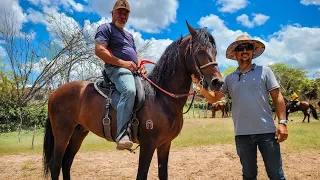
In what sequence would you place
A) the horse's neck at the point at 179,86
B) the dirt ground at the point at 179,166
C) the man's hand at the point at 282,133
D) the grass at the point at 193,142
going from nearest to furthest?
1. the man's hand at the point at 282,133
2. the horse's neck at the point at 179,86
3. the dirt ground at the point at 179,166
4. the grass at the point at 193,142

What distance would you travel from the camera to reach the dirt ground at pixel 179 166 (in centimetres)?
562

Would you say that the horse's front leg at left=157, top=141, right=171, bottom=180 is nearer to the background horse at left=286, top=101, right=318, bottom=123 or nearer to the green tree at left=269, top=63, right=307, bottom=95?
the background horse at left=286, top=101, right=318, bottom=123

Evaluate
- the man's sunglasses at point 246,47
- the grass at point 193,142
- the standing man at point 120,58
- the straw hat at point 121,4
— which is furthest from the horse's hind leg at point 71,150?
the grass at point 193,142

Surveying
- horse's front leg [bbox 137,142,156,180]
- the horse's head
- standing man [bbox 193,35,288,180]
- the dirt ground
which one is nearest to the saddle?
horse's front leg [bbox 137,142,156,180]

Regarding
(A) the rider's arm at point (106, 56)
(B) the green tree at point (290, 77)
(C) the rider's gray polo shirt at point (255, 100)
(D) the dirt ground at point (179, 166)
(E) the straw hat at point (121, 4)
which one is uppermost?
(B) the green tree at point (290, 77)

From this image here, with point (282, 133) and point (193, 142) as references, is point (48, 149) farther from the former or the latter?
Answer: point (193, 142)

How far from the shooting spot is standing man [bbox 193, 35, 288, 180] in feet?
9.34

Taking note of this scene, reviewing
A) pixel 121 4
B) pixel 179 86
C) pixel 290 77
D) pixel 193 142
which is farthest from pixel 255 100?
pixel 290 77

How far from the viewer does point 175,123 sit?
336cm

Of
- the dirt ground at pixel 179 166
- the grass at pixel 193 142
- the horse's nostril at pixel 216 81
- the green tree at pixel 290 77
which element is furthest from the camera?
the green tree at pixel 290 77

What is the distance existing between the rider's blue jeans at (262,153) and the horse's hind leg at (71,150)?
276 centimetres

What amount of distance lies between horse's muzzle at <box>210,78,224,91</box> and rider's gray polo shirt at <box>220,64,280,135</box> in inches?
12.5

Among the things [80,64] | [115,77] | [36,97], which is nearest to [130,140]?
[115,77]

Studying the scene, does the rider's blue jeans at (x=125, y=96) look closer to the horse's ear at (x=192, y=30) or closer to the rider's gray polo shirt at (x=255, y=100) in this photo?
the horse's ear at (x=192, y=30)
